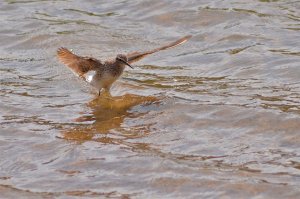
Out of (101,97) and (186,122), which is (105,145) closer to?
(186,122)

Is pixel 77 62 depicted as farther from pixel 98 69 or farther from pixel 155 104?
pixel 155 104

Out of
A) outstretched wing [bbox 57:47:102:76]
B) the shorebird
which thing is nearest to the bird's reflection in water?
the shorebird

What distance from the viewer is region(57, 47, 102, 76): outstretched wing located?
A: 31.4 feet

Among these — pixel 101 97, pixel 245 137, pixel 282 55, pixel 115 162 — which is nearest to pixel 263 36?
pixel 282 55

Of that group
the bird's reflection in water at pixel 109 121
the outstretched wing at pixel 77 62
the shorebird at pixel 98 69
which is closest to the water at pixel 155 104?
the bird's reflection in water at pixel 109 121

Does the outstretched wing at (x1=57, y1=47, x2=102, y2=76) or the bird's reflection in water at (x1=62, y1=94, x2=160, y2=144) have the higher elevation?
the outstretched wing at (x1=57, y1=47, x2=102, y2=76)

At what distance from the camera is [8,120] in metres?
9.00

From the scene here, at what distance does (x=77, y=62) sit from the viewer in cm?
973

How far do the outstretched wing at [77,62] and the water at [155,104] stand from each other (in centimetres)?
34

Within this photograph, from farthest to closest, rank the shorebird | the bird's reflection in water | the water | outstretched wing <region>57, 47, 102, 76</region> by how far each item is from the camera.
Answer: the shorebird, outstretched wing <region>57, 47, 102, 76</region>, the bird's reflection in water, the water

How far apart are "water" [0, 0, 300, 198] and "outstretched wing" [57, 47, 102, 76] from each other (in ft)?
1.11

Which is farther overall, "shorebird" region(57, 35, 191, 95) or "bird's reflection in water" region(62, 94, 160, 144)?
"shorebird" region(57, 35, 191, 95)

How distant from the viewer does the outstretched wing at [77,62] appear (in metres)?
9.57

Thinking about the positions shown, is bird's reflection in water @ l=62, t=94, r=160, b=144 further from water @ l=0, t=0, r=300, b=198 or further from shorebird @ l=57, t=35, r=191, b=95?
shorebird @ l=57, t=35, r=191, b=95
